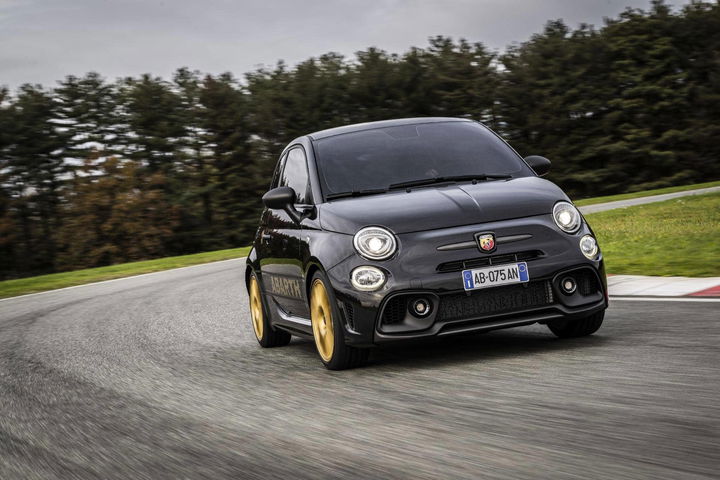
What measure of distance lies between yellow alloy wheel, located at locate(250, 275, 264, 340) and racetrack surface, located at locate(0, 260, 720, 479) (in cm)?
20

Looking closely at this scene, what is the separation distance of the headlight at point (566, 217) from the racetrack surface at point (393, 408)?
793mm

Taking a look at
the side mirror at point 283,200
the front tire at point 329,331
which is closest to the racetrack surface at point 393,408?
the front tire at point 329,331

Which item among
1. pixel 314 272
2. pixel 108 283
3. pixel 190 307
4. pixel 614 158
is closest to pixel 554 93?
pixel 614 158

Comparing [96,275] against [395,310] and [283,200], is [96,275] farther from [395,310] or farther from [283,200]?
[395,310]

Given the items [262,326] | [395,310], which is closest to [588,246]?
[395,310]

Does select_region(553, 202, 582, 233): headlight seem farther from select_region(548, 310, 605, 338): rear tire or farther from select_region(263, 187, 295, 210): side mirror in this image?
select_region(263, 187, 295, 210): side mirror

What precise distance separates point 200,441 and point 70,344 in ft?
18.5

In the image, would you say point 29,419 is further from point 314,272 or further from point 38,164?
point 38,164

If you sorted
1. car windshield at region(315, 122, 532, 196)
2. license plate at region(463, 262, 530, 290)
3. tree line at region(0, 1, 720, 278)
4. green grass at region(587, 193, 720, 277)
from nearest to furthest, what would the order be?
license plate at region(463, 262, 530, 290) < car windshield at region(315, 122, 532, 196) < green grass at region(587, 193, 720, 277) < tree line at region(0, 1, 720, 278)

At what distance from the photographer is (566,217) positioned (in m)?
6.68

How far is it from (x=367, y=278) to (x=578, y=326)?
1.67 meters

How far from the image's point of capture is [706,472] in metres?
3.55

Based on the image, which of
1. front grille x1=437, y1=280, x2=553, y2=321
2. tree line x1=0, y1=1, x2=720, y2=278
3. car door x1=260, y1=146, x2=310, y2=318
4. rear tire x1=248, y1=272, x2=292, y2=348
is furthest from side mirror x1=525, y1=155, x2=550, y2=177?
tree line x1=0, y1=1, x2=720, y2=278

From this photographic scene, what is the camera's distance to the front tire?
6.65m
